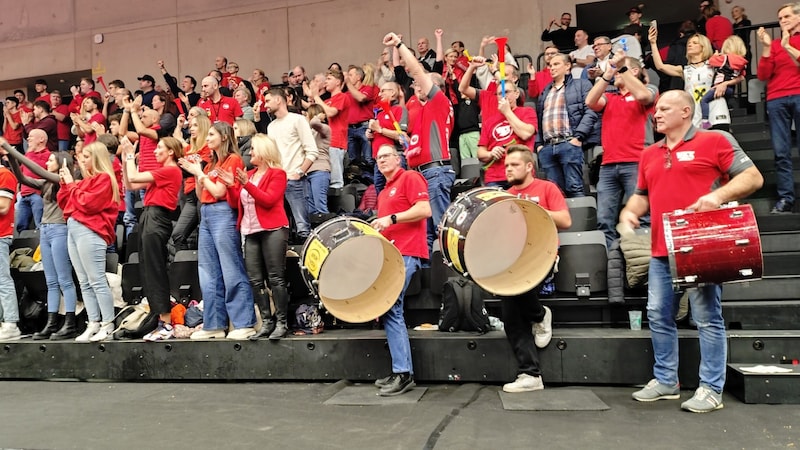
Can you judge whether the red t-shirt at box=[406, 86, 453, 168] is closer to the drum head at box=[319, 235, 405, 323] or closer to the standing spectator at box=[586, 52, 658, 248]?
the standing spectator at box=[586, 52, 658, 248]

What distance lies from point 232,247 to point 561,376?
2.69m

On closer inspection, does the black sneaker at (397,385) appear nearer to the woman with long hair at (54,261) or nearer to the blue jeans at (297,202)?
the blue jeans at (297,202)

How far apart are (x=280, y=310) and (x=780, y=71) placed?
193 inches

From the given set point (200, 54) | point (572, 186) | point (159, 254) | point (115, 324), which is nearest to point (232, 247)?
point (159, 254)

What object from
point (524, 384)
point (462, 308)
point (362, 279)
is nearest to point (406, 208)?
point (362, 279)

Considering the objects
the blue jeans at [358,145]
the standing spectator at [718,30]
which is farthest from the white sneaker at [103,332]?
the standing spectator at [718,30]

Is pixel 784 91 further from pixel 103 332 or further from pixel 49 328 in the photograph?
pixel 49 328

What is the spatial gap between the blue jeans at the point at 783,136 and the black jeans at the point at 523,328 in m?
2.80

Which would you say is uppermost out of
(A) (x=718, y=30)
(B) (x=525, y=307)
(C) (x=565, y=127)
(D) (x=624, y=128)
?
(A) (x=718, y=30)

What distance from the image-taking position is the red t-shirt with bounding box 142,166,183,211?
527cm

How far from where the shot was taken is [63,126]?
10414mm

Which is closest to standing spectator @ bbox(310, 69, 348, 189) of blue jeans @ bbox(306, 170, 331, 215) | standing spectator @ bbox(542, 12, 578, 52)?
blue jeans @ bbox(306, 170, 331, 215)

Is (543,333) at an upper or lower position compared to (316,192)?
lower

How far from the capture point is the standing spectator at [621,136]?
5.07m
